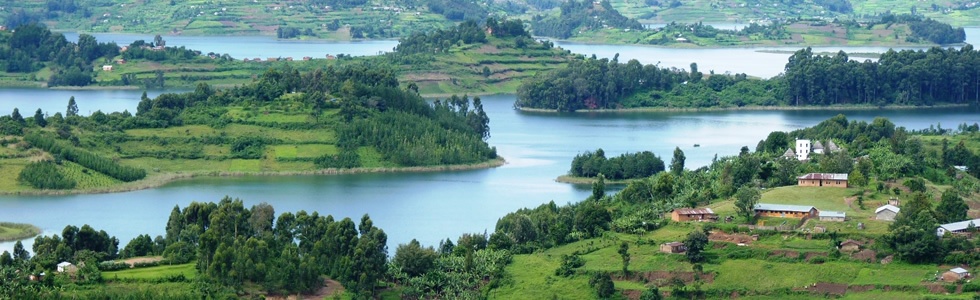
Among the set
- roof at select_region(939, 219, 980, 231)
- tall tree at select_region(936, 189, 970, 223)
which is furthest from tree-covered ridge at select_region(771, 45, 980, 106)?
roof at select_region(939, 219, 980, 231)

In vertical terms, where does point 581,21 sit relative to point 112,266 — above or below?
below

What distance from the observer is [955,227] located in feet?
176

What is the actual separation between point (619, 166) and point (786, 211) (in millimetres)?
20762

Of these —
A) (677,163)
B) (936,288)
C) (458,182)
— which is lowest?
(458,182)

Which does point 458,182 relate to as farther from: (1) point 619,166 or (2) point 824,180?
(2) point 824,180

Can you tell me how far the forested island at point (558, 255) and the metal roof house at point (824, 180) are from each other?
0.91ft

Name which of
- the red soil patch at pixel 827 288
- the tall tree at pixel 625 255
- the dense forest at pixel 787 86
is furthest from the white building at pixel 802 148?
the dense forest at pixel 787 86

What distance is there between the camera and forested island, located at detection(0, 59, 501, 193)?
7538 cm

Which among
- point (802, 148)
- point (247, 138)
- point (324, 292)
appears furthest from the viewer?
point (247, 138)

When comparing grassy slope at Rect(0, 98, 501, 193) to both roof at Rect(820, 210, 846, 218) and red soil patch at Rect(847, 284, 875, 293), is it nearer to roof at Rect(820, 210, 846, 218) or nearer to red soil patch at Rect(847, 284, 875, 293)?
roof at Rect(820, 210, 846, 218)

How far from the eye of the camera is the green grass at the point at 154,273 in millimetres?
51625

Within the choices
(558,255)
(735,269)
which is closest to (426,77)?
(558,255)

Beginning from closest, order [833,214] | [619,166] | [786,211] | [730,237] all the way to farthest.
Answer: [730,237] → [833,214] → [786,211] → [619,166]

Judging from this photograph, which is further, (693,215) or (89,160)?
(89,160)
